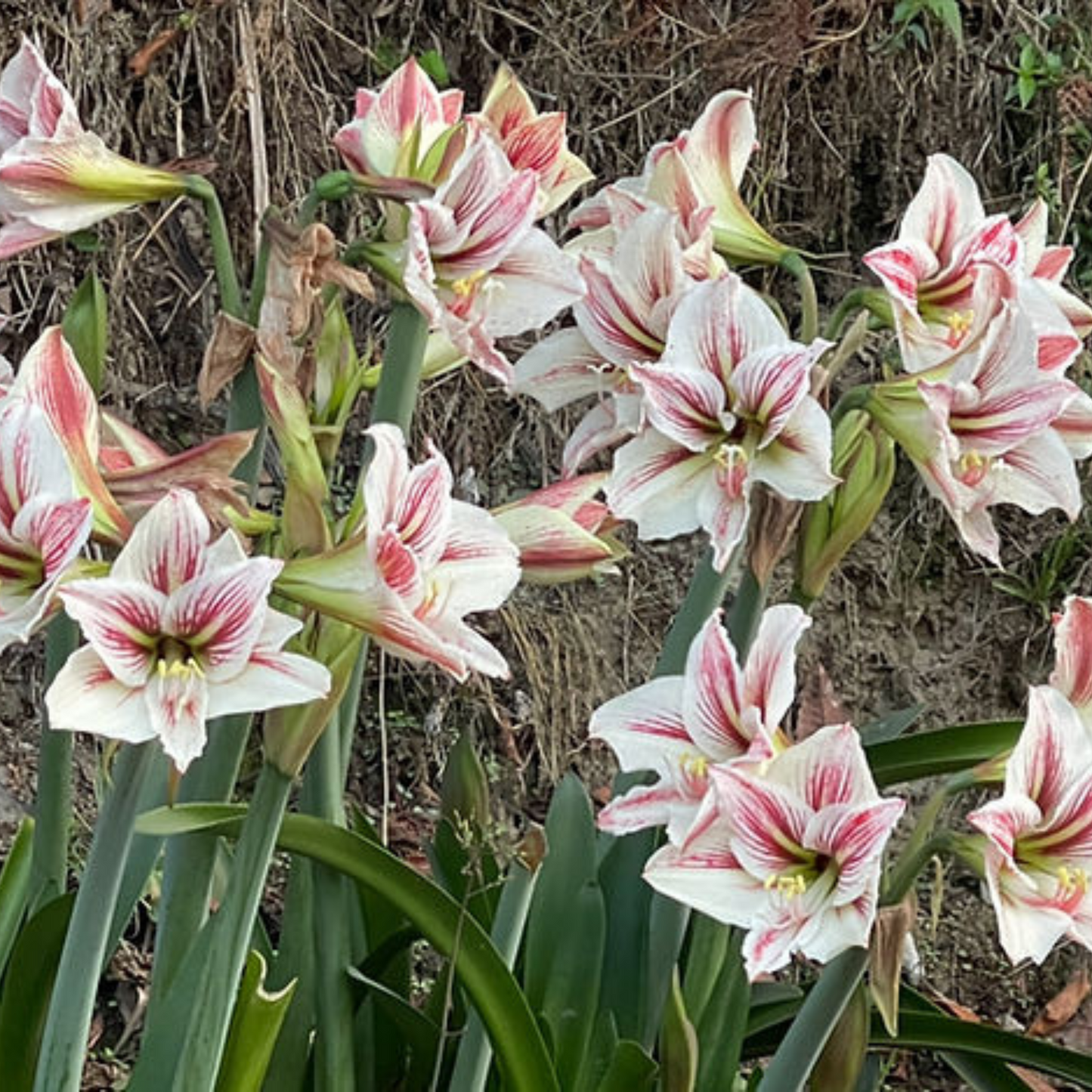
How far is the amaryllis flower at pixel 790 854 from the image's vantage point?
32.9 inches

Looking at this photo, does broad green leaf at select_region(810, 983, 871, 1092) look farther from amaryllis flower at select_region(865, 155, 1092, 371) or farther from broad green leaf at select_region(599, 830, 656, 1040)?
amaryllis flower at select_region(865, 155, 1092, 371)

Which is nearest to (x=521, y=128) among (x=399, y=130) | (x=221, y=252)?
A: (x=399, y=130)

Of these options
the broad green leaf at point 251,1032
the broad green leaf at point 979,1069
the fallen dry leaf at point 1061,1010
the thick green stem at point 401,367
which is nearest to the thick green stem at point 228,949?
the broad green leaf at point 251,1032

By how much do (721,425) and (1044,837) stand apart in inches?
11.1

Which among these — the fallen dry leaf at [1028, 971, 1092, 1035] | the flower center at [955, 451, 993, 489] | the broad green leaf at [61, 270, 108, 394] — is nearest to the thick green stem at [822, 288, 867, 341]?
the flower center at [955, 451, 993, 489]

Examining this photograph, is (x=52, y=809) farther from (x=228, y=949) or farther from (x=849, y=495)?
(x=849, y=495)

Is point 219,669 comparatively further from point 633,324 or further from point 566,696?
point 566,696

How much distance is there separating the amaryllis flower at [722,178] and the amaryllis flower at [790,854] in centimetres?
40

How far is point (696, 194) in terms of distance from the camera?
1099 mm

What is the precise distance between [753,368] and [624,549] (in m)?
0.17

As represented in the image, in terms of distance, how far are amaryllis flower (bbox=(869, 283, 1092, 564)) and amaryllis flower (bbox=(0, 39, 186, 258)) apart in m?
0.43

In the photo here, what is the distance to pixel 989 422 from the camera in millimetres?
975

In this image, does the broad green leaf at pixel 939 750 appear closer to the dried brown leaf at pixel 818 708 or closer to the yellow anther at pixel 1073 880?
the dried brown leaf at pixel 818 708

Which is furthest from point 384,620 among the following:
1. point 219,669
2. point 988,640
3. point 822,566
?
point 988,640
